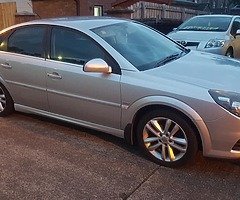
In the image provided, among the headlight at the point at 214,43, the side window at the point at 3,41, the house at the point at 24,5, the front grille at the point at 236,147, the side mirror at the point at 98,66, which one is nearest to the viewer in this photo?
the front grille at the point at 236,147

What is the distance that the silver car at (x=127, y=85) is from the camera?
11.4ft

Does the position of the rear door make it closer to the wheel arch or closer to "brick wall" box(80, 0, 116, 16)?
the wheel arch

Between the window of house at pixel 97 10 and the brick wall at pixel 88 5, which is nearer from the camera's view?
Result: the brick wall at pixel 88 5

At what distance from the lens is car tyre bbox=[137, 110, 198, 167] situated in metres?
3.61

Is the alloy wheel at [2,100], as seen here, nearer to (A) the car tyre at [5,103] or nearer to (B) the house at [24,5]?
(A) the car tyre at [5,103]

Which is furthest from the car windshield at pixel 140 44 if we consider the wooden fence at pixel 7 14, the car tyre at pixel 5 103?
the wooden fence at pixel 7 14

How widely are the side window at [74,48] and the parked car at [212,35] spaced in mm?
4207

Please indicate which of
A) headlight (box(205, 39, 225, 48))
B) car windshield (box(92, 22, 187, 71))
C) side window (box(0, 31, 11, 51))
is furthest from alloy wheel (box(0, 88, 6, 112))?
headlight (box(205, 39, 225, 48))

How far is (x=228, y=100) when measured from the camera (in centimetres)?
Answer: 338

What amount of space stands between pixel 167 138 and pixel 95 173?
0.84 metres

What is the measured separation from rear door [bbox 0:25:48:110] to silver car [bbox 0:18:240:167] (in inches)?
0.5

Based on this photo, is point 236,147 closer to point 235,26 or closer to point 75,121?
point 75,121

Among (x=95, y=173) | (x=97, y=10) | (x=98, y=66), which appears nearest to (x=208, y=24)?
(x=98, y=66)

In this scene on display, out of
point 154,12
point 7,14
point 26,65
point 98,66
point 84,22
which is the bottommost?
point 26,65
